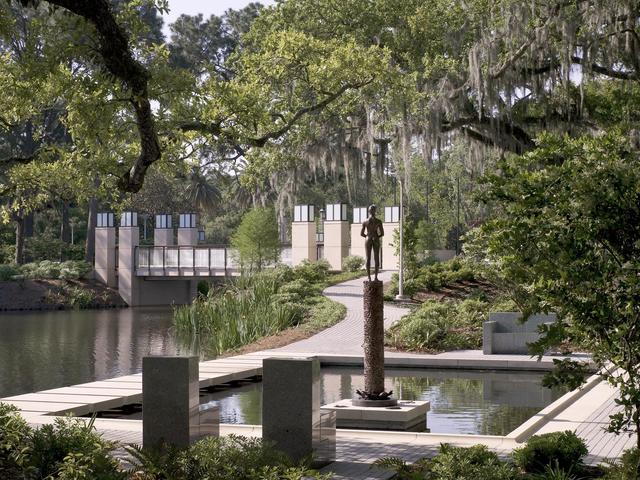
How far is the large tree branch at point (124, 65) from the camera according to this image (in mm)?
10906

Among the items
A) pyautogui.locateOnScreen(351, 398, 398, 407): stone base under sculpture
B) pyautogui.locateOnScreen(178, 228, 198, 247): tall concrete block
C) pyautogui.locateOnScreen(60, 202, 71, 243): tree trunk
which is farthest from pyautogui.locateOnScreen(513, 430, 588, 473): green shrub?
pyautogui.locateOnScreen(60, 202, 71, 243): tree trunk

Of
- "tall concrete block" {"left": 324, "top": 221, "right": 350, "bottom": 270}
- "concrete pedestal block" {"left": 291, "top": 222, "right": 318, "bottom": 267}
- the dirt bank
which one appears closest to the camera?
"tall concrete block" {"left": 324, "top": 221, "right": 350, "bottom": 270}

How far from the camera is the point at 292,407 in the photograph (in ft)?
34.8

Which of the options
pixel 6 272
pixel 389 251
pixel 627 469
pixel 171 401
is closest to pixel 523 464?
pixel 627 469

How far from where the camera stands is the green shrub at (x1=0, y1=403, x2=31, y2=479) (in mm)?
9602

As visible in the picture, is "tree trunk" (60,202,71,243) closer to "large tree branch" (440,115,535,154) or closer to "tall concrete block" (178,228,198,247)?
"tall concrete block" (178,228,198,247)

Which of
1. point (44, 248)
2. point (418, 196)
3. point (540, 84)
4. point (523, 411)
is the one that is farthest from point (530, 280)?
point (418, 196)

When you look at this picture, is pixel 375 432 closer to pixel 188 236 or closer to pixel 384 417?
pixel 384 417

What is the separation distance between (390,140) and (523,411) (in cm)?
2244

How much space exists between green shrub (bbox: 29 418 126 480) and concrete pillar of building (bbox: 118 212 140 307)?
4457 cm

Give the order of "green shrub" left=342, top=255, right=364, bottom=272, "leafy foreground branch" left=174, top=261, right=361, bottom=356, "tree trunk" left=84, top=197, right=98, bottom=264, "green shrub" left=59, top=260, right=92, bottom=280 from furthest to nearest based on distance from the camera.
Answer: "tree trunk" left=84, top=197, right=98, bottom=264
"green shrub" left=59, top=260, right=92, bottom=280
"green shrub" left=342, top=255, right=364, bottom=272
"leafy foreground branch" left=174, top=261, right=361, bottom=356

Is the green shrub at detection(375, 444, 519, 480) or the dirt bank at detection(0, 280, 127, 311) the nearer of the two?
the green shrub at detection(375, 444, 519, 480)

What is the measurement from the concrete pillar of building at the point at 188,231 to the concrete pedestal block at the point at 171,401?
151 feet

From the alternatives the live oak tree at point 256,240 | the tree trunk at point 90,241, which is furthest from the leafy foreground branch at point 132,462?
the tree trunk at point 90,241
